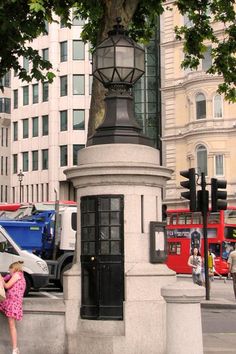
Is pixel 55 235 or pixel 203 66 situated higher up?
pixel 203 66

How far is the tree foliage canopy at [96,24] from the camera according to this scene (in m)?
15.7

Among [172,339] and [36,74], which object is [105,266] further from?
[36,74]

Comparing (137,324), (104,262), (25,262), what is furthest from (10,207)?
(137,324)

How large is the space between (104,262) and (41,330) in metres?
1.33

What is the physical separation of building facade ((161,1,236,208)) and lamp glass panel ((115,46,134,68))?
122ft

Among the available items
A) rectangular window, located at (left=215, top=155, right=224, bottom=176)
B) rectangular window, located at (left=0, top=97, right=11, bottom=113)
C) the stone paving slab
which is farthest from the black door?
rectangular window, located at (left=0, top=97, right=11, bottom=113)

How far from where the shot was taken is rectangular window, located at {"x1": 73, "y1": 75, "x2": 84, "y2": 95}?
218ft

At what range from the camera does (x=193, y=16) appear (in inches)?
788

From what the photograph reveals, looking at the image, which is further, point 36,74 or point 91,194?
point 36,74

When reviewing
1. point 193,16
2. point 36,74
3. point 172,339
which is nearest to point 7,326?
point 172,339

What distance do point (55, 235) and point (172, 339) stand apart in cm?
1647

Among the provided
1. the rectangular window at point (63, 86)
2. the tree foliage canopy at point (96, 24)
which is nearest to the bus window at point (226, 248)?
the tree foliage canopy at point (96, 24)

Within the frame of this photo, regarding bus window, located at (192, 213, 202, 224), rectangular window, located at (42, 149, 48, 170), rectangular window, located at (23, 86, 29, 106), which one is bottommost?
bus window, located at (192, 213, 202, 224)

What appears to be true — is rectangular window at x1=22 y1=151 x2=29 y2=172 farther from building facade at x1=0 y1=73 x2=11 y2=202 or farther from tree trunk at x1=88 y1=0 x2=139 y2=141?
tree trunk at x1=88 y1=0 x2=139 y2=141
